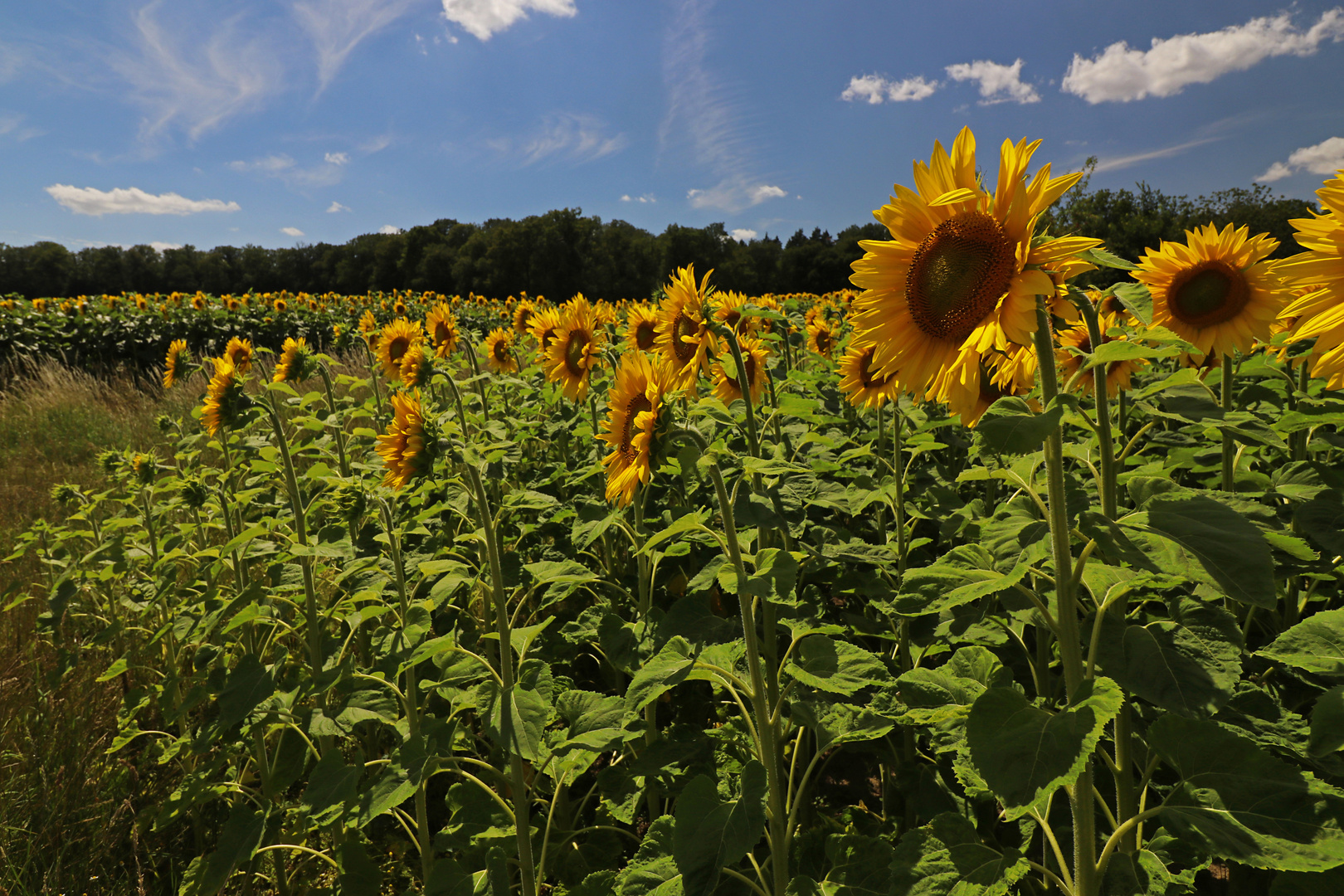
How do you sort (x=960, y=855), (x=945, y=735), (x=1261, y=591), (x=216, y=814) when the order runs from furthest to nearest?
(x=216, y=814), (x=945, y=735), (x=960, y=855), (x=1261, y=591)

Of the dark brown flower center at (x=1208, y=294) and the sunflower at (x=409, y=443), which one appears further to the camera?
the sunflower at (x=409, y=443)

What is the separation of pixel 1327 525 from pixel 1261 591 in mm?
1433

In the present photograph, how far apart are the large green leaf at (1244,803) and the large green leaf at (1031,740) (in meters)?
0.28

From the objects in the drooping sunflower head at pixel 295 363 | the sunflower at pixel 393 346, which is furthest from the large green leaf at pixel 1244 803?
the sunflower at pixel 393 346

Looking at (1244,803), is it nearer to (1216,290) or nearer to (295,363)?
(1216,290)

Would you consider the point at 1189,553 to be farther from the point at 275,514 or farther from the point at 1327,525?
the point at 275,514

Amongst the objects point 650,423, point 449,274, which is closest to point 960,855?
point 650,423

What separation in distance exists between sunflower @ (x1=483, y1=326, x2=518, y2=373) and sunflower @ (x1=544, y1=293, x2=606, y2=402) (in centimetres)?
242

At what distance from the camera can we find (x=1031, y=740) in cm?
113

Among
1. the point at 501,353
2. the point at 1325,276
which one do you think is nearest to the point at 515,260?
the point at 501,353

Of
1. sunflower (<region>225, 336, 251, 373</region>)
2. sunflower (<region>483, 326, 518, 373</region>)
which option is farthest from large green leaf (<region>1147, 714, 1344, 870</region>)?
sunflower (<region>225, 336, 251, 373</region>)

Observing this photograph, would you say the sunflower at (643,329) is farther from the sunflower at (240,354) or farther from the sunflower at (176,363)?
the sunflower at (240,354)

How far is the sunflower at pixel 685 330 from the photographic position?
2771mm

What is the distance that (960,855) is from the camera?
→ 4.38ft
